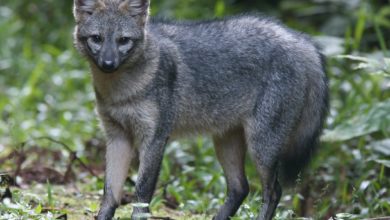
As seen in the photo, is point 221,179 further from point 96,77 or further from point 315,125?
point 96,77

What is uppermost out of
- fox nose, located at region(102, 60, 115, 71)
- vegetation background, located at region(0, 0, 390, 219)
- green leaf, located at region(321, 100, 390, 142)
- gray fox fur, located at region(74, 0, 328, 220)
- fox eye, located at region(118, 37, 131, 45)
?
fox eye, located at region(118, 37, 131, 45)

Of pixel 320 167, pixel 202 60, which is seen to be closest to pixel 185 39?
pixel 202 60

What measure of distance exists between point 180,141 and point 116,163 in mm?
1836

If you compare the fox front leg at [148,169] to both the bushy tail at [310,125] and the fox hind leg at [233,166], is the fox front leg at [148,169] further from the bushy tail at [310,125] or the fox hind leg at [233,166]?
the bushy tail at [310,125]

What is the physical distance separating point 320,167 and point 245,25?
2.23 meters

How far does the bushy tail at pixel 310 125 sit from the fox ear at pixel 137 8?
1.66 m

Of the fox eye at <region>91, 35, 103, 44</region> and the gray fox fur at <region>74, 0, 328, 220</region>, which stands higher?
the fox eye at <region>91, 35, 103, 44</region>

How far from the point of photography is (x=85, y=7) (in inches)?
268

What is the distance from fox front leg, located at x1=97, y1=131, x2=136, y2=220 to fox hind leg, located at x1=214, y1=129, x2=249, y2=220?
0.96 m

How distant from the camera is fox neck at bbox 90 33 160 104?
22.6ft

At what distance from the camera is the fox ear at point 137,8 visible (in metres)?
6.82

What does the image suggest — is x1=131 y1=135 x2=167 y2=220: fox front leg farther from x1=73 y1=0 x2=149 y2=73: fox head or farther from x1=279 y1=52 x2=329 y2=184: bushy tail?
x1=279 y1=52 x2=329 y2=184: bushy tail

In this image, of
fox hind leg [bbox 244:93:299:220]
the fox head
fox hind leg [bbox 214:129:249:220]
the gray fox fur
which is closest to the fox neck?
the gray fox fur

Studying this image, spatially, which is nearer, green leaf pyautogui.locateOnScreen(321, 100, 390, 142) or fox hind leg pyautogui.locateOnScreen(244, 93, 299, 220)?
fox hind leg pyautogui.locateOnScreen(244, 93, 299, 220)
